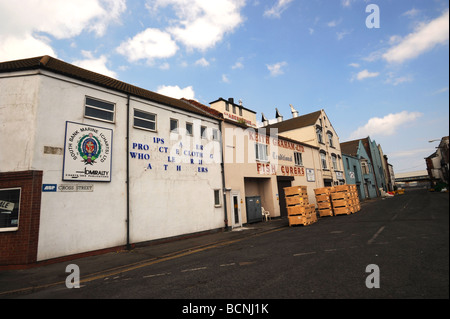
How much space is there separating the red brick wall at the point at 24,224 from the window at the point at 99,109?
334 cm

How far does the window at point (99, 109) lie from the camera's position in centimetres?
1104

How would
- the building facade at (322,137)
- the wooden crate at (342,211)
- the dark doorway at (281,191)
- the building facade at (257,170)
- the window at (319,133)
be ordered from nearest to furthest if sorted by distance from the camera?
the building facade at (257,170)
the wooden crate at (342,211)
the dark doorway at (281,191)
the building facade at (322,137)
the window at (319,133)

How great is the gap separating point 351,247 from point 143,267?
646 cm

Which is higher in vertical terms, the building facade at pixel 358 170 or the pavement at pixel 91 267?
the building facade at pixel 358 170

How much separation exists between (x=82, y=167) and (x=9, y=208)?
9.07ft

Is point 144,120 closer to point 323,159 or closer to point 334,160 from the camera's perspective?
point 323,159

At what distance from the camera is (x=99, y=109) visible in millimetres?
11359

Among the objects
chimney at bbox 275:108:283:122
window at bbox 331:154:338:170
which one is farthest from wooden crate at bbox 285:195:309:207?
chimney at bbox 275:108:283:122

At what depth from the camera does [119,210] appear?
10.9 meters

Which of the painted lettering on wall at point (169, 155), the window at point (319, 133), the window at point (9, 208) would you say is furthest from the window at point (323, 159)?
the window at point (9, 208)

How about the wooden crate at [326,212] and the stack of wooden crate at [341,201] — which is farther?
the wooden crate at [326,212]

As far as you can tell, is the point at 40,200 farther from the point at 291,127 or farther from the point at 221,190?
the point at 291,127
